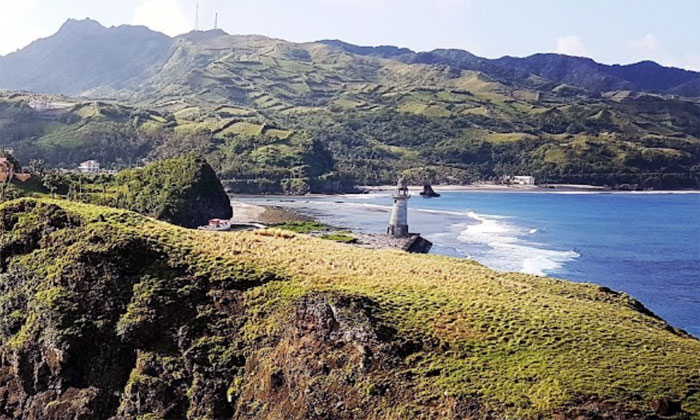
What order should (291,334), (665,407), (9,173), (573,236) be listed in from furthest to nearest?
(573,236), (9,173), (291,334), (665,407)

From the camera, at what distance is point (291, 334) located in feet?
112

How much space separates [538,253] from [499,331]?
75.7m

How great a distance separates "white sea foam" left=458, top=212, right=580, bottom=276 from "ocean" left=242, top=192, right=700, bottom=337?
0.46ft

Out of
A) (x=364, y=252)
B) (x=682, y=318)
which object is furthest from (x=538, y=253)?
(x=364, y=252)

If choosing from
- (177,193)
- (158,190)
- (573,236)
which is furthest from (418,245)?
(158,190)

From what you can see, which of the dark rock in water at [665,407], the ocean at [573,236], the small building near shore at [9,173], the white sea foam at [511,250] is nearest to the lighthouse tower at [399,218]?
the ocean at [573,236]

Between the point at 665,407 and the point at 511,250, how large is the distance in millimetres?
81405

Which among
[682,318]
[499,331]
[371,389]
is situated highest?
[499,331]

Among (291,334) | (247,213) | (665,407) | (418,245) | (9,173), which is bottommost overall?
(418,245)

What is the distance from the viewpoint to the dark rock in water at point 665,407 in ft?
84.6

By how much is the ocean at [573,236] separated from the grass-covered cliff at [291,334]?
4042cm

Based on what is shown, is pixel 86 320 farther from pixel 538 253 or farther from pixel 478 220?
pixel 478 220

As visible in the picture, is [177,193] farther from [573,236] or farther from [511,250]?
[573,236]

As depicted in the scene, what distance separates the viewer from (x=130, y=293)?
38.7 meters
